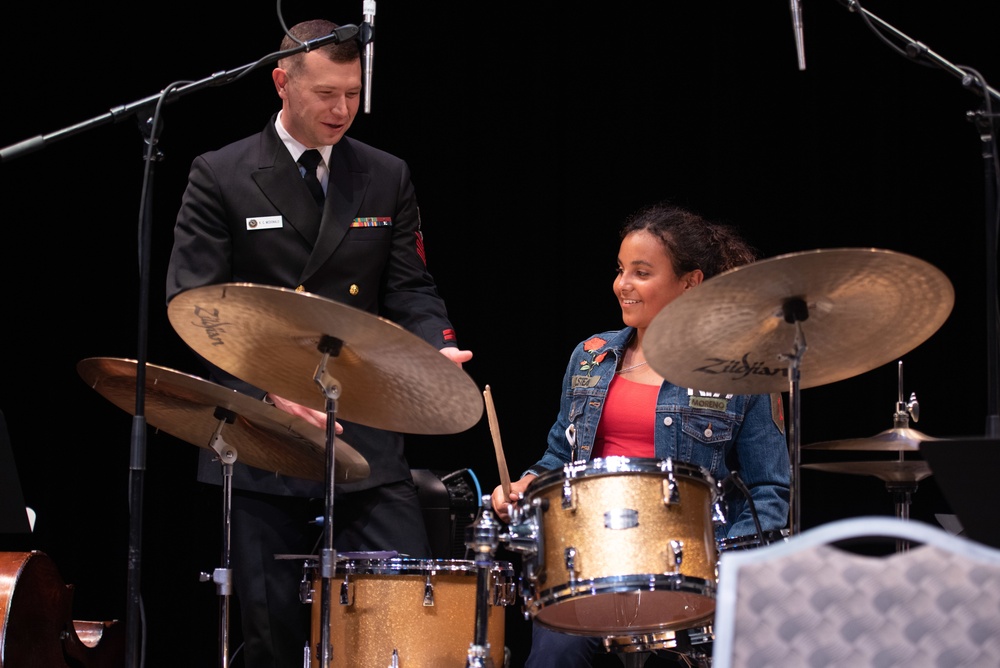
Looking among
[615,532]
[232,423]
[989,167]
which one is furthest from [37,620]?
[989,167]

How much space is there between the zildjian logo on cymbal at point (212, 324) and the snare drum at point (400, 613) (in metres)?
0.53

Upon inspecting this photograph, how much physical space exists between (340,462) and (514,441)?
149 centimetres

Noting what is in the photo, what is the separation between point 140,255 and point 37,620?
1.02 metres

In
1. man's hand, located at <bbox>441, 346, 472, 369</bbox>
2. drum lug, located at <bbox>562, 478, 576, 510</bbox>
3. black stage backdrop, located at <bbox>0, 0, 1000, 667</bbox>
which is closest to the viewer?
drum lug, located at <bbox>562, 478, 576, 510</bbox>

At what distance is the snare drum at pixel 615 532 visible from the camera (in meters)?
2.20

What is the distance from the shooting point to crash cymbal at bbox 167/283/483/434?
7.00 feet

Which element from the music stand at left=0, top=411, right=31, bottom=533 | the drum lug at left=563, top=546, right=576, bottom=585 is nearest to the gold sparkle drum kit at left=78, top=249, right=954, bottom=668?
the drum lug at left=563, top=546, right=576, bottom=585

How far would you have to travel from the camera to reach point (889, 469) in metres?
3.09

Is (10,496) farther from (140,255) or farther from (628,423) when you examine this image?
(628,423)

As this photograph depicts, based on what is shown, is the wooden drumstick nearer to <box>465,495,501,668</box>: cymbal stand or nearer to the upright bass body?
<box>465,495,501,668</box>: cymbal stand

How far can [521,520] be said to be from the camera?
2324 mm

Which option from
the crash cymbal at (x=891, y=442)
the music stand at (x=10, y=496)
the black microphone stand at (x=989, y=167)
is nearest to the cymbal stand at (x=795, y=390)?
the black microphone stand at (x=989, y=167)

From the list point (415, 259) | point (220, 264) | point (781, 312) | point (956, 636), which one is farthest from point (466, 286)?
point (956, 636)

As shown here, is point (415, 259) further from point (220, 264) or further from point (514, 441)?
point (514, 441)
